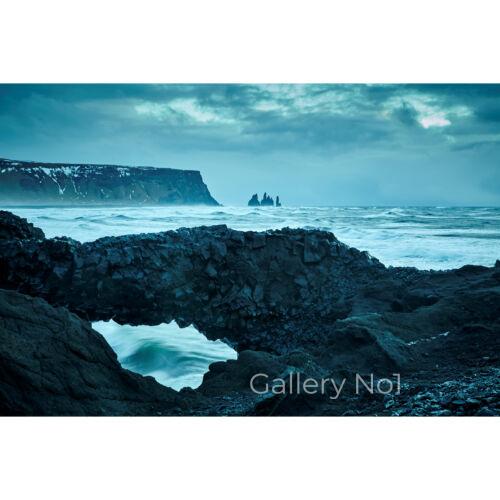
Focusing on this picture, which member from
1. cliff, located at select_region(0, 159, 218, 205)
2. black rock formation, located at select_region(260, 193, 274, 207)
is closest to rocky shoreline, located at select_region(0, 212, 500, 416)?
cliff, located at select_region(0, 159, 218, 205)

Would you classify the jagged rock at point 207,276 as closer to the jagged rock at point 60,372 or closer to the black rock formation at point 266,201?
the black rock formation at point 266,201

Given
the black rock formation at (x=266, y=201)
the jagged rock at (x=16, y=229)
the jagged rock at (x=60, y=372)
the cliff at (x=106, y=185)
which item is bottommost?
the jagged rock at (x=60, y=372)

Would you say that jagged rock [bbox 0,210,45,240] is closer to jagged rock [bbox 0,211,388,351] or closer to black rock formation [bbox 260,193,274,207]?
jagged rock [bbox 0,211,388,351]

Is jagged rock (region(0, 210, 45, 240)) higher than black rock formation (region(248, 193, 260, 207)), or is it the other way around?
black rock formation (region(248, 193, 260, 207))

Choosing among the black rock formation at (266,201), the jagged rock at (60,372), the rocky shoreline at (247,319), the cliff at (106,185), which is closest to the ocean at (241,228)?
the black rock formation at (266,201)

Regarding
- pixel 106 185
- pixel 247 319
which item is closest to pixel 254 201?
pixel 106 185

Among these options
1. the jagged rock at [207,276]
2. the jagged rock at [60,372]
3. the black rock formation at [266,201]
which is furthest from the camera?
the jagged rock at [207,276]
